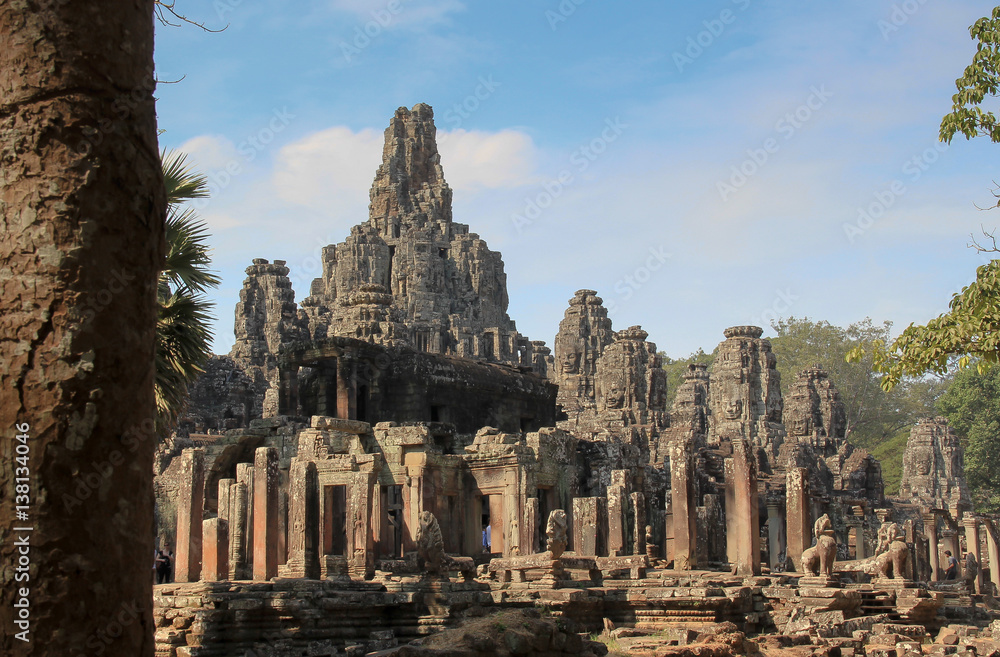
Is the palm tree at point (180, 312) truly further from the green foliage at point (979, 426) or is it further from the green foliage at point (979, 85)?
the green foliage at point (979, 426)

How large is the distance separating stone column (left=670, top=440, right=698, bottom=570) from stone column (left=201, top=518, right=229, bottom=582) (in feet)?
28.3

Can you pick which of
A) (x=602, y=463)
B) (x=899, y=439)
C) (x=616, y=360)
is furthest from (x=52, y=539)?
(x=899, y=439)

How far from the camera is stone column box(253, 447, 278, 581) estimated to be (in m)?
21.0

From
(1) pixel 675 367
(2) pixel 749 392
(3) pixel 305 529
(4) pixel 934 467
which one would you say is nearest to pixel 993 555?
(4) pixel 934 467

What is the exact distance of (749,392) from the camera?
47.9m

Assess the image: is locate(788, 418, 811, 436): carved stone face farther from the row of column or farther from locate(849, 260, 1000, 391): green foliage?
locate(849, 260, 1000, 391): green foliage

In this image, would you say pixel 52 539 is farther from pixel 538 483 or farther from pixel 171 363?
pixel 538 483

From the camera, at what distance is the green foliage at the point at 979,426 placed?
55906mm

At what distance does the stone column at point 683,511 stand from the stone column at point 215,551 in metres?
8.63

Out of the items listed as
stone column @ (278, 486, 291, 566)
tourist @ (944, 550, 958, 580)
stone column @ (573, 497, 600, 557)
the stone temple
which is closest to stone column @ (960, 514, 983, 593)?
the stone temple

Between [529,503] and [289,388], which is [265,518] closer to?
[529,503]

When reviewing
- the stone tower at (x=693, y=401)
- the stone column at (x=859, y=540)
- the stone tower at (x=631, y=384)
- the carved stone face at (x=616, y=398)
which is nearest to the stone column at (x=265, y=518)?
the stone column at (x=859, y=540)

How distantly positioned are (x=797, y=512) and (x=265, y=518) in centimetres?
1046

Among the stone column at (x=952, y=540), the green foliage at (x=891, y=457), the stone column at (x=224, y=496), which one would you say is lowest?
the stone column at (x=952, y=540)
